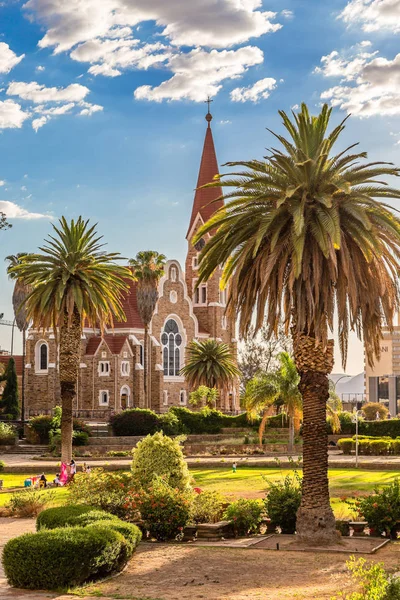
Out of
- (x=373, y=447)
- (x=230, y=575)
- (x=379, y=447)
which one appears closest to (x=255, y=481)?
(x=379, y=447)

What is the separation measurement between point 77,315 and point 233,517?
58.3ft

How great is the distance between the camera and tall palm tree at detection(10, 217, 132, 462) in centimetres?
3306

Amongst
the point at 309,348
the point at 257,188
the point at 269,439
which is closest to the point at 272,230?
the point at 257,188

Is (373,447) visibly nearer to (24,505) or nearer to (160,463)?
(24,505)

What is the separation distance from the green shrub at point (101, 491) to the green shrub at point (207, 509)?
1.54 m

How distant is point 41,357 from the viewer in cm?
7675

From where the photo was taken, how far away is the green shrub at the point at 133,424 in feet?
185

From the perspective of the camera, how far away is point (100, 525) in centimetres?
1341

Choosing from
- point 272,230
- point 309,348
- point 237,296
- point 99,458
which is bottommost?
point 99,458

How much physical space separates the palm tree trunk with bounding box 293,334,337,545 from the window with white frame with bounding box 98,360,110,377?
58.3 m

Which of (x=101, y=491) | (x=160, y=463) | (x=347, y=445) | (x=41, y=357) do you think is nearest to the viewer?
(x=101, y=491)

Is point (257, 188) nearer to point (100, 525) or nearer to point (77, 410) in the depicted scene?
point (100, 525)

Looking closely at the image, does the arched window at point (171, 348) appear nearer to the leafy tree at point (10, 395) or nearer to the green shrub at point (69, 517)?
the leafy tree at point (10, 395)

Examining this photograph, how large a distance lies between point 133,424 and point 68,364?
904 inches
